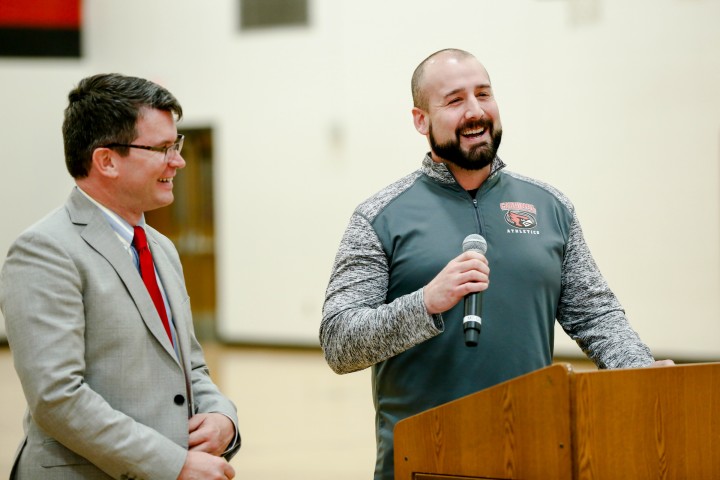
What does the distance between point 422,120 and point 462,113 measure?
0.51 feet

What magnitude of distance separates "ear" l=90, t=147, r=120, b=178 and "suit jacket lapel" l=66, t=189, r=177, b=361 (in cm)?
7

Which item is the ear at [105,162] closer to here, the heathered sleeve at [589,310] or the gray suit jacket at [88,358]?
the gray suit jacket at [88,358]

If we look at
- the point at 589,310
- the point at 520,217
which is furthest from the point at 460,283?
the point at 589,310

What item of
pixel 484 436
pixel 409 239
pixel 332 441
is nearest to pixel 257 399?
pixel 332 441

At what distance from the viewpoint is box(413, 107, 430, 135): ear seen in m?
2.23

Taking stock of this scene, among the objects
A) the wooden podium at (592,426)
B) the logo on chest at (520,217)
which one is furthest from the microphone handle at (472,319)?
the logo on chest at (520,217)

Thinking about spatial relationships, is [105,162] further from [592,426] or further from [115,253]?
[592,426]

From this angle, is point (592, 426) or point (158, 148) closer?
point (592, 426)

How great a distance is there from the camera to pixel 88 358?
5.78ft

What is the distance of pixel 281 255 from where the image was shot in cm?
927

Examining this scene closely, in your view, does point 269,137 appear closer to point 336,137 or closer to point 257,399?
point 336,137

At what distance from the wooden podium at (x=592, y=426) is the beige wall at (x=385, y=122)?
218 inches

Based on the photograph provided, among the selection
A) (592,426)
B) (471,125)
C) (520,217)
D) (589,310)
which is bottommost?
(592,426)

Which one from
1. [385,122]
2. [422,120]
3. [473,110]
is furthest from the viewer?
[385,122]
